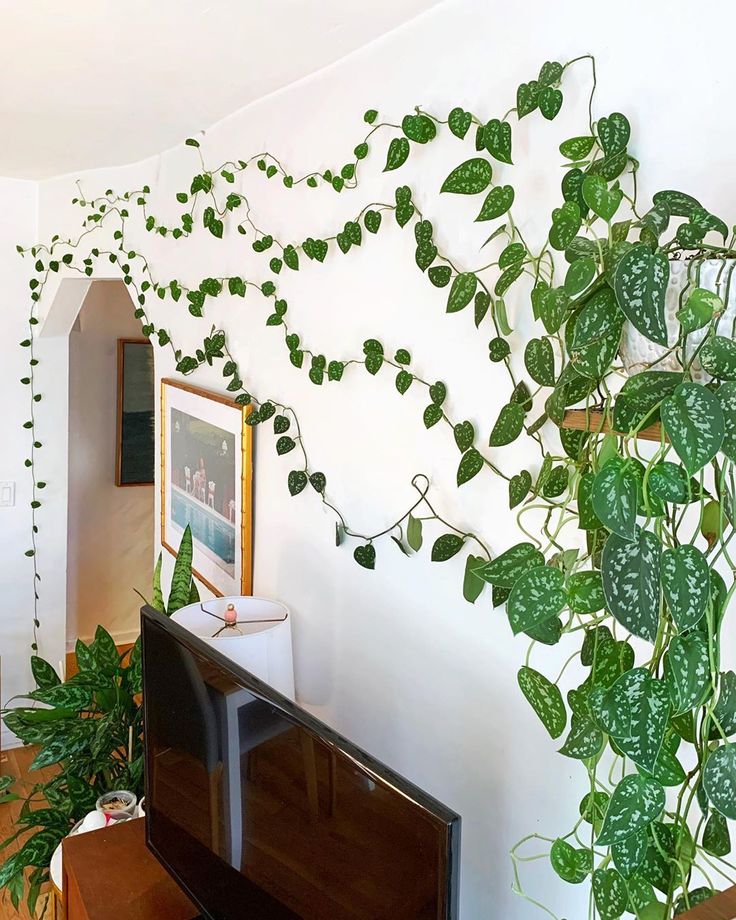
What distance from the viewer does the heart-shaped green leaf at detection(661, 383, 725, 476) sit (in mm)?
690

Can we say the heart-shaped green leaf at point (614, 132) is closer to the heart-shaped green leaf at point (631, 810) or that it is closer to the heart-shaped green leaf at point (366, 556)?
the heart-shaped green leaf at point (631, 810)

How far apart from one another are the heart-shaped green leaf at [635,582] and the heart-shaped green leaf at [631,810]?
0.16m

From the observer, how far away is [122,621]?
4746mm

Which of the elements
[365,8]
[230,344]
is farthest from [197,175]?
[365,8]

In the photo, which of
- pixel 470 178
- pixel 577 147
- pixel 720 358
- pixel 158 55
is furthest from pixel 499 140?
pixel 158 55

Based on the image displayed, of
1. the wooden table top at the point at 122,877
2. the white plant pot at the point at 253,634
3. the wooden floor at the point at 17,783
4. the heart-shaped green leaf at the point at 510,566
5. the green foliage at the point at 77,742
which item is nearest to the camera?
the heart-shaped green leaf at the point at 510,566

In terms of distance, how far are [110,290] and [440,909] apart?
391cm

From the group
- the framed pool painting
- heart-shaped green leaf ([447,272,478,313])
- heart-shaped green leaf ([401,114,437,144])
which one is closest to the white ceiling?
heart-shaped green leaf ([401,114,437,144])

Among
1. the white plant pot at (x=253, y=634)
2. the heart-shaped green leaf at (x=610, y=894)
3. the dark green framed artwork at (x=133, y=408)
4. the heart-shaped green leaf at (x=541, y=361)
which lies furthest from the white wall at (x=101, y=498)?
the heart-shaped green leaf at (x=610, y=894)

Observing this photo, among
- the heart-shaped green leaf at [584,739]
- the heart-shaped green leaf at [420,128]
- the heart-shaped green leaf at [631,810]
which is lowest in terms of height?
the heart-shaped green leaf at [631,810]

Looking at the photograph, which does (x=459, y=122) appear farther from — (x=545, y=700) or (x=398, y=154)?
(x=545, y=700)

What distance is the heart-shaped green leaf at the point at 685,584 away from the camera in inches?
28.4

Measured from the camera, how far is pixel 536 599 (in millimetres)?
830

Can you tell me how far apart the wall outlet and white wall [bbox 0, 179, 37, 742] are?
14 mm
